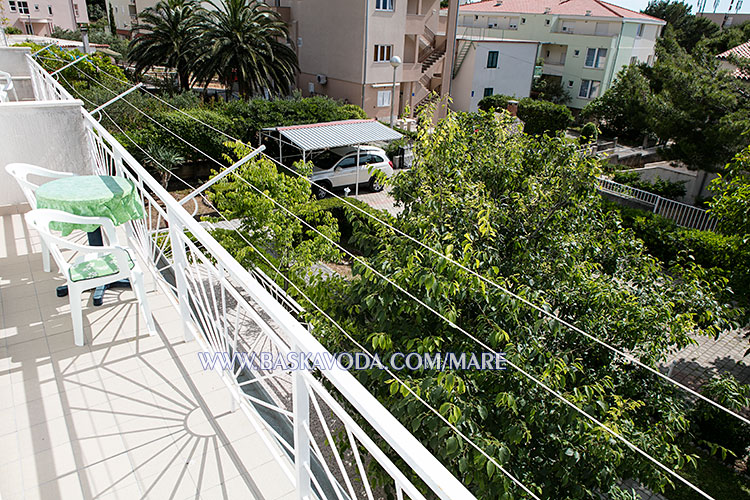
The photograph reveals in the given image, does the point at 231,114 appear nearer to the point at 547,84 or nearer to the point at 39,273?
the point at 39,273

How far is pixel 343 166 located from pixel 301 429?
15065 mm

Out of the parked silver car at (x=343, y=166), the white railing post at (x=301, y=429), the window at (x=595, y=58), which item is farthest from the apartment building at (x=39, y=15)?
the white railing post at (x=301, y=429)

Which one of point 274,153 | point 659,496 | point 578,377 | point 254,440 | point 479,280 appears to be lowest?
point 659,496

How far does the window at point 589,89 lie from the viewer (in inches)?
1344

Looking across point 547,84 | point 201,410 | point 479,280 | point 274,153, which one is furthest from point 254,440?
point 547,84

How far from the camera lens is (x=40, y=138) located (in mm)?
5250

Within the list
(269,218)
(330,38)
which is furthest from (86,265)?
(330,38)

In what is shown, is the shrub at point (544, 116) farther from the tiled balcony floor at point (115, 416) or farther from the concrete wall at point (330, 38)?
the tiled balcony floor at point (115, 416)

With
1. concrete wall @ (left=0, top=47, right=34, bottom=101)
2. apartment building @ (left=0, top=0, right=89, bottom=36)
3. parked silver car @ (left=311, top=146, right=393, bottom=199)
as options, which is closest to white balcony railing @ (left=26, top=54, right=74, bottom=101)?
concrete wall @ (left=0, top=47, right=34, bottom=101)

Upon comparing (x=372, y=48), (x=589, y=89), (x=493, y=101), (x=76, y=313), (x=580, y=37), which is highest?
(x=580, y=37)

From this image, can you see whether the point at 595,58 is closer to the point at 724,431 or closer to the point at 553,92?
the point at 553,92

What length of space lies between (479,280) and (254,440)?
180 centimetres

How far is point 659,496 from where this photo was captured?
648cm

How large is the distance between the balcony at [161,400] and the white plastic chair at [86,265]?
31cm
